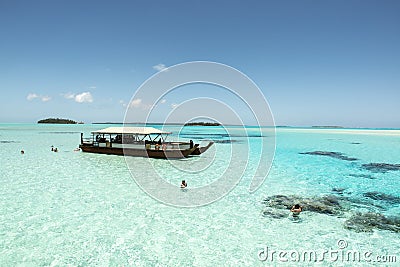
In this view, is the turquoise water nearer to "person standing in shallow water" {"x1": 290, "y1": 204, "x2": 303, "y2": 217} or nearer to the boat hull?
"person standing in shallow water" {"x1": 290, "y1": 204, "x2": 303, "y2": 217}

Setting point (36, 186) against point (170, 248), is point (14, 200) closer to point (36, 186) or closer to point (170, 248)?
point (36, 186)

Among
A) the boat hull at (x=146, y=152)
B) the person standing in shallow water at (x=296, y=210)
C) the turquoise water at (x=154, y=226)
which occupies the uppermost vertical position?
the boat hull at (x=146, y=152)

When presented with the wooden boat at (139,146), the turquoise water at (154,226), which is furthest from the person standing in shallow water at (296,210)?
the wooden boat at (139,146)

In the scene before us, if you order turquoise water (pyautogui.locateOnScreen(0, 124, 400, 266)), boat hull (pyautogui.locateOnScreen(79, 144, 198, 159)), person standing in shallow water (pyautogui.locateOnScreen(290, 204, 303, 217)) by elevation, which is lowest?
turquoise water (pyautogui.locateOnScreen(0, 124, 400, 266))

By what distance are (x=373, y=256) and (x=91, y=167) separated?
16.4 meters

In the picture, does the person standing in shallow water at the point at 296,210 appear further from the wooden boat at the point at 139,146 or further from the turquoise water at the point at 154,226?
the wooden boat at the point at 139,146

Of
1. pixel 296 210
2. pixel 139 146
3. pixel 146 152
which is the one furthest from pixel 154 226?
pixel 139 146

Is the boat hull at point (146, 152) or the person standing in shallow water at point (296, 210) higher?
the boat hull at point (146, 152)

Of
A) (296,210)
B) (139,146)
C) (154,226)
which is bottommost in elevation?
(154,226)

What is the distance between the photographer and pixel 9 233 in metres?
7.58

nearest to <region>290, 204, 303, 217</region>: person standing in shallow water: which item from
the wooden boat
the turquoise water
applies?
the turquoise water

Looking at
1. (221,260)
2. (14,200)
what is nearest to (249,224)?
(221,260)

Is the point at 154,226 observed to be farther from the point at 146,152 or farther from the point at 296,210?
the point at 146,152

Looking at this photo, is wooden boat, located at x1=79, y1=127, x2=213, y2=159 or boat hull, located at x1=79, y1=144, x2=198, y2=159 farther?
wooden boat, located at x1=79, y1=127, x2=213, y2=159
